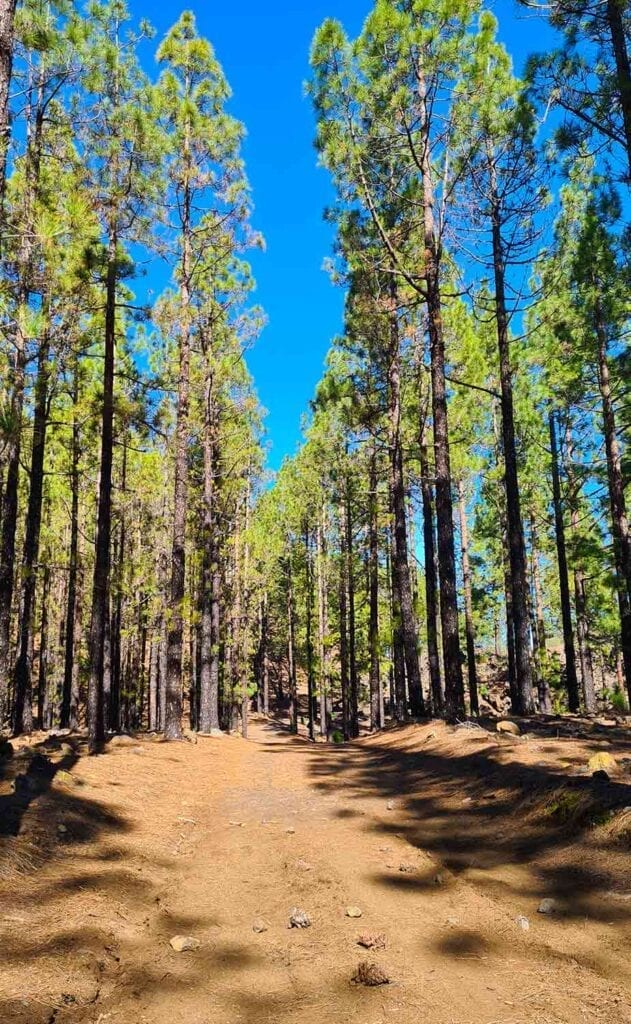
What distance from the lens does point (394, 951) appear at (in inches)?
114

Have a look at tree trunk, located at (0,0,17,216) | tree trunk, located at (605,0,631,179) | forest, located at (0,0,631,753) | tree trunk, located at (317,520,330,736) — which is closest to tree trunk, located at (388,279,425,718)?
forest, located at (0,0,631,753)

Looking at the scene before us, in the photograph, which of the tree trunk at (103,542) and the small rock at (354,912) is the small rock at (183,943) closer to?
the small rock at (354,912)

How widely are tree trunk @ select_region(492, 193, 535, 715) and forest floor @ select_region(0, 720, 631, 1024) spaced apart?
6.28 metres

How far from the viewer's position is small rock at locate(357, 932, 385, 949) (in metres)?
2.96

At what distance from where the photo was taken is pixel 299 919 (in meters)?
3.29

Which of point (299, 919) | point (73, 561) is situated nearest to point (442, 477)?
point (299, 919)

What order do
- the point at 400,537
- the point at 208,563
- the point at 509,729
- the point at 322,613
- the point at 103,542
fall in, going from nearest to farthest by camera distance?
the point at 509,729, the point at 103,542, the point at 400,537, the point at 208,563, the point at 322,613

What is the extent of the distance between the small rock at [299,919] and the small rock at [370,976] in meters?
0.68

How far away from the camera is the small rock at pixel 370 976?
8.47 feet

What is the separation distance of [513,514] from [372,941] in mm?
11675

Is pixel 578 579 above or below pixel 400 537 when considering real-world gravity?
below

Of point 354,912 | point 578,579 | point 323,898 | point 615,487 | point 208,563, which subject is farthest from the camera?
point 578,579

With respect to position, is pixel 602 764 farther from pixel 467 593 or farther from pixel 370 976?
pixel 467 593

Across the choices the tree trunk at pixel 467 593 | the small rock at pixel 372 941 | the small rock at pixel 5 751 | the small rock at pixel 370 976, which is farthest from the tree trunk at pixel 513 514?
the small rock at pixel 370 976
